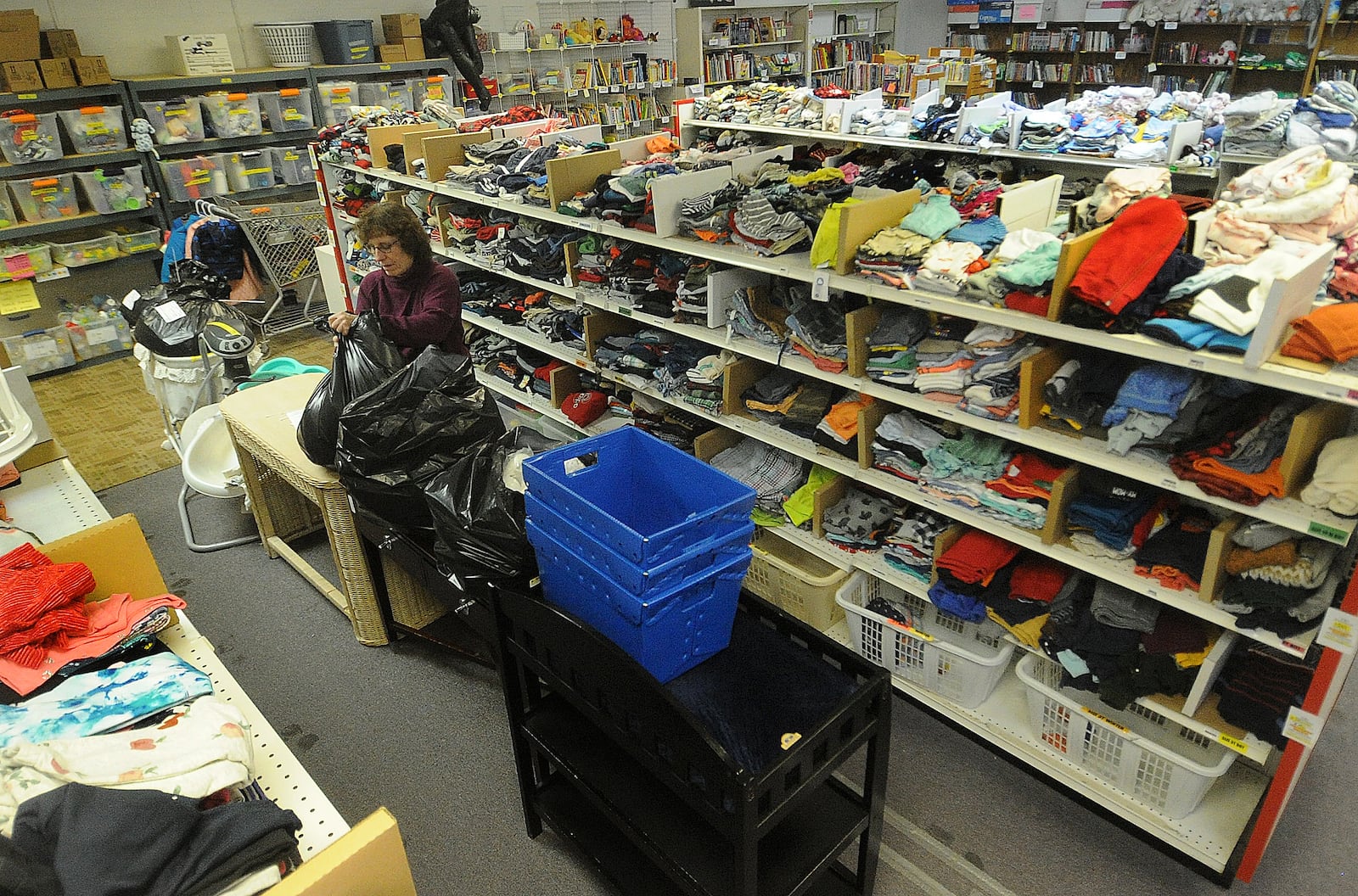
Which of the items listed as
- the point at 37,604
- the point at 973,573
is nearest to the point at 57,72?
the point at 37,604

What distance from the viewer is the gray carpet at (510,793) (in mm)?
2314

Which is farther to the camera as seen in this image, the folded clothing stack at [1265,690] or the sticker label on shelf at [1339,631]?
the folded clothing stack at [1265,690]

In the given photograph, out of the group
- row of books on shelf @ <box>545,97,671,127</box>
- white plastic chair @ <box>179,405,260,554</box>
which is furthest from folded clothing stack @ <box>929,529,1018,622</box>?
row of books on shelf @ <box>545,97,671,127</box>

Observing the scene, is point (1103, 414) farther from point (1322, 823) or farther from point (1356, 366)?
point (1322, 823)

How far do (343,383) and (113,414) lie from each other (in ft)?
12.3

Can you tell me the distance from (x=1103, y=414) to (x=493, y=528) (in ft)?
5.65

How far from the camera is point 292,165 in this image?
277 inches

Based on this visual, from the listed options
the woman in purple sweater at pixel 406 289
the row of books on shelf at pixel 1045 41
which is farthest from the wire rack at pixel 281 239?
the row of books on shelf at pixel 1045 41

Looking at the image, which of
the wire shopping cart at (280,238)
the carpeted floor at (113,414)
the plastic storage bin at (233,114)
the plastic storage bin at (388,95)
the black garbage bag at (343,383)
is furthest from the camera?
the plastic storage bin at (388,95)

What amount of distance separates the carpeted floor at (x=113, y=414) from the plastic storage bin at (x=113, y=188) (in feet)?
3.78

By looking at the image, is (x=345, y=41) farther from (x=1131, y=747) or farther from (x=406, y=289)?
(x=1131, y=747)

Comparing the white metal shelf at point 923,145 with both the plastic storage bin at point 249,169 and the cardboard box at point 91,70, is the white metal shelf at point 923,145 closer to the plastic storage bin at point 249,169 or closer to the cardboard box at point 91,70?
the plastic storage bin at point 249,169

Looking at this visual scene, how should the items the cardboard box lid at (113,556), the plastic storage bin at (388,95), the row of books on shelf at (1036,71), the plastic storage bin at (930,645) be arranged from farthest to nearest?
the row of books on shelf at (1036,71), the plastic storage bin at (388,95), the plastic storage bin at (930,645), the cardboard box lid at (113,556)

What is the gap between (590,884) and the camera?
232 centimetres
